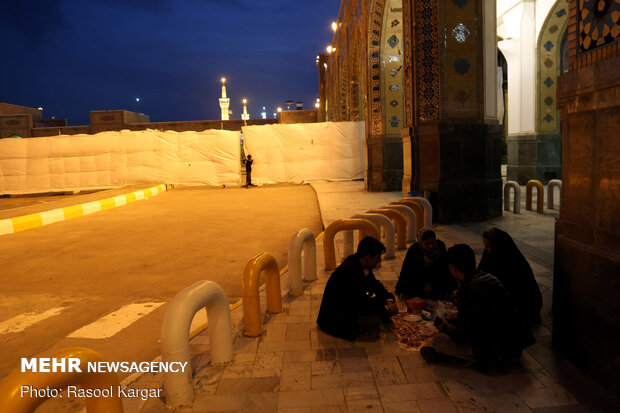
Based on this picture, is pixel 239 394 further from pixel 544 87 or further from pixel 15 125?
pixel 15 125

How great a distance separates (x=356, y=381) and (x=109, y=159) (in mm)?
16901

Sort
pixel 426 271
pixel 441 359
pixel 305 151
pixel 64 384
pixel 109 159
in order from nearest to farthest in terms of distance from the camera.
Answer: pixel 64 384
pixel 441 359
pixel 426 271
pixel 109 159
pixel 305 151

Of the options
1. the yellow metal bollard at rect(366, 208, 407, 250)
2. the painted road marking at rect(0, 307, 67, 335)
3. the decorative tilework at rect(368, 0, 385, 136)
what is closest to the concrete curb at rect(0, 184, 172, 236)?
the painted road marking at rect(0, 307, 67, 335)

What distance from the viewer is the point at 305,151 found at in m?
17.8

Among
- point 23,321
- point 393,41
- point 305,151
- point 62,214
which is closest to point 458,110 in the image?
point 393,41

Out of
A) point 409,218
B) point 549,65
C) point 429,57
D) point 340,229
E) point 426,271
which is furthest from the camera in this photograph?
point 549,65

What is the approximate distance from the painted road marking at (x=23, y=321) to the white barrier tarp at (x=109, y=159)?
1339 cm

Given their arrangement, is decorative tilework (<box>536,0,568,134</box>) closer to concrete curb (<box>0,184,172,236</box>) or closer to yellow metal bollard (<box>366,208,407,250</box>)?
yellow metal bollard (<box>366,208,407,250</box>)

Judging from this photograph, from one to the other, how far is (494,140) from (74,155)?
15238 mm

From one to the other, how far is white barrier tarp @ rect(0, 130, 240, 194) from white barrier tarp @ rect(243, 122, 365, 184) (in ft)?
3.53

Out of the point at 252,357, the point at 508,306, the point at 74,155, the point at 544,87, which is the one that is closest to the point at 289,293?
the point at 252,357

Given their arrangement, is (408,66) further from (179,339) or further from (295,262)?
(179,339)

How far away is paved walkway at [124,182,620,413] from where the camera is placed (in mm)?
2621

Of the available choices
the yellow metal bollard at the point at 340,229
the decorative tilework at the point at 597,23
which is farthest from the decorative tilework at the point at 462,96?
the decorative tilework at the point at 597,23
